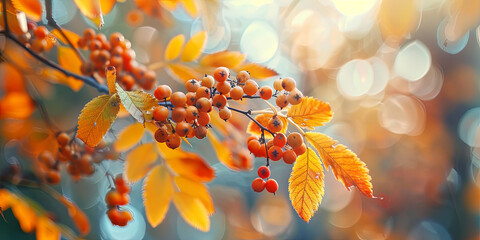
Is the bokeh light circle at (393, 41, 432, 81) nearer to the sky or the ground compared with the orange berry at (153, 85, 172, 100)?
nearer to the ground

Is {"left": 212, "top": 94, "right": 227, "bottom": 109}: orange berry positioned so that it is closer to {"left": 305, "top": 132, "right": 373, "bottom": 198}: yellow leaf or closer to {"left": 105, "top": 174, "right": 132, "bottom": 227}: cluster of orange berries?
{"left": 305, "top": 132, "right": 373, "bottom": 198}: yellow leaf

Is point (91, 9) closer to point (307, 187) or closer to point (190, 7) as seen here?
point (190, 7)

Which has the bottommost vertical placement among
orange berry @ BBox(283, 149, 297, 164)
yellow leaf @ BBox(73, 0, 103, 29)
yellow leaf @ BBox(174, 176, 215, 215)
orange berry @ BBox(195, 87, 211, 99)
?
yellow leaf @ BBox(174, 176, 215, 215)

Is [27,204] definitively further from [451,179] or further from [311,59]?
[311,59]

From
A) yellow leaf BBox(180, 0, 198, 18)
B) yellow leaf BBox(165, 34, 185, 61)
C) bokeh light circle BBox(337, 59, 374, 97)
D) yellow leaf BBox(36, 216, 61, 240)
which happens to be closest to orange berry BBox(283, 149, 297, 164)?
yellow leaf BBox(165, 34, 185, 61)

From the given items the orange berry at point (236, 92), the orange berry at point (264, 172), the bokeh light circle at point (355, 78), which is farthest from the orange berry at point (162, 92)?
the bokeh light circle at point (355, 78)

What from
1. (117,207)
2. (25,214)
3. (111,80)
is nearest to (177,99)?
(111,80)

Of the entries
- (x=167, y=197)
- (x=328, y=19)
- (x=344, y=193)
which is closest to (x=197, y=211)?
(x=167, y=197)
